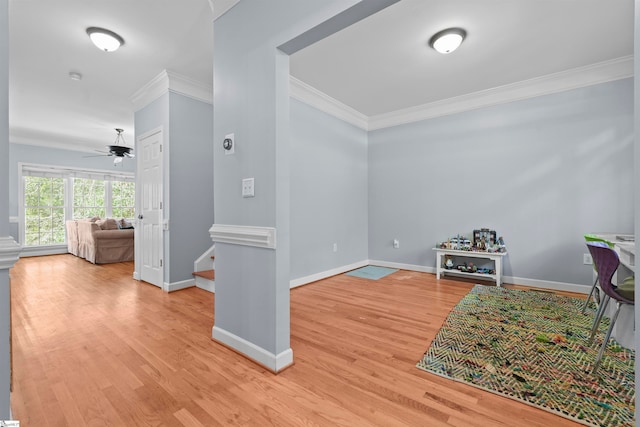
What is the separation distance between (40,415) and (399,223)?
445 centimetres

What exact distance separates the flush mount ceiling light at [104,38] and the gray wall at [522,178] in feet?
12.7

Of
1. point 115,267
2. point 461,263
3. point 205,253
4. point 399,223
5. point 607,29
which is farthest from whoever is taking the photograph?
point 115,267

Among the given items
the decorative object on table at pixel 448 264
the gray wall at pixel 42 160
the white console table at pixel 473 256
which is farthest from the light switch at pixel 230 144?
the gray wall at pixel 42 160

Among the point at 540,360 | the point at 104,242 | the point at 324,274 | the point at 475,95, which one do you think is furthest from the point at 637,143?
the point at 104,242

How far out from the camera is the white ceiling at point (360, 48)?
7.79 feet

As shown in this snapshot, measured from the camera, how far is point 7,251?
925 mm

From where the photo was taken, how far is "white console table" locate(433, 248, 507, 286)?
362cm

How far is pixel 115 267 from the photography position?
5.16 metres

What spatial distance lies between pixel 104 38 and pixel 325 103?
265cm

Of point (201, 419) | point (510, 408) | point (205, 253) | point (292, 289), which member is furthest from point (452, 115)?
point (201, 419)

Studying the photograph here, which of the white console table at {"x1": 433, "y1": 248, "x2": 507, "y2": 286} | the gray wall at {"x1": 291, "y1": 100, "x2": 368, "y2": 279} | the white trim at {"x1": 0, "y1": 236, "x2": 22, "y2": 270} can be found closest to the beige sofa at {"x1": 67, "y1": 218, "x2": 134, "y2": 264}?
the gray wall at {"x1": 291, "y1": 100, "x2": 368, "y2": 279}

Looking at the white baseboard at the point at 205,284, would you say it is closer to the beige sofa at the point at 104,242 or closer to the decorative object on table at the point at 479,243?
the beige sofa at the point at 104,242

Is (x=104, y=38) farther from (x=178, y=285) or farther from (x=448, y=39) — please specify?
(x=448, y=39)

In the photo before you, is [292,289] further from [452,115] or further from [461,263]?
[452,115]
